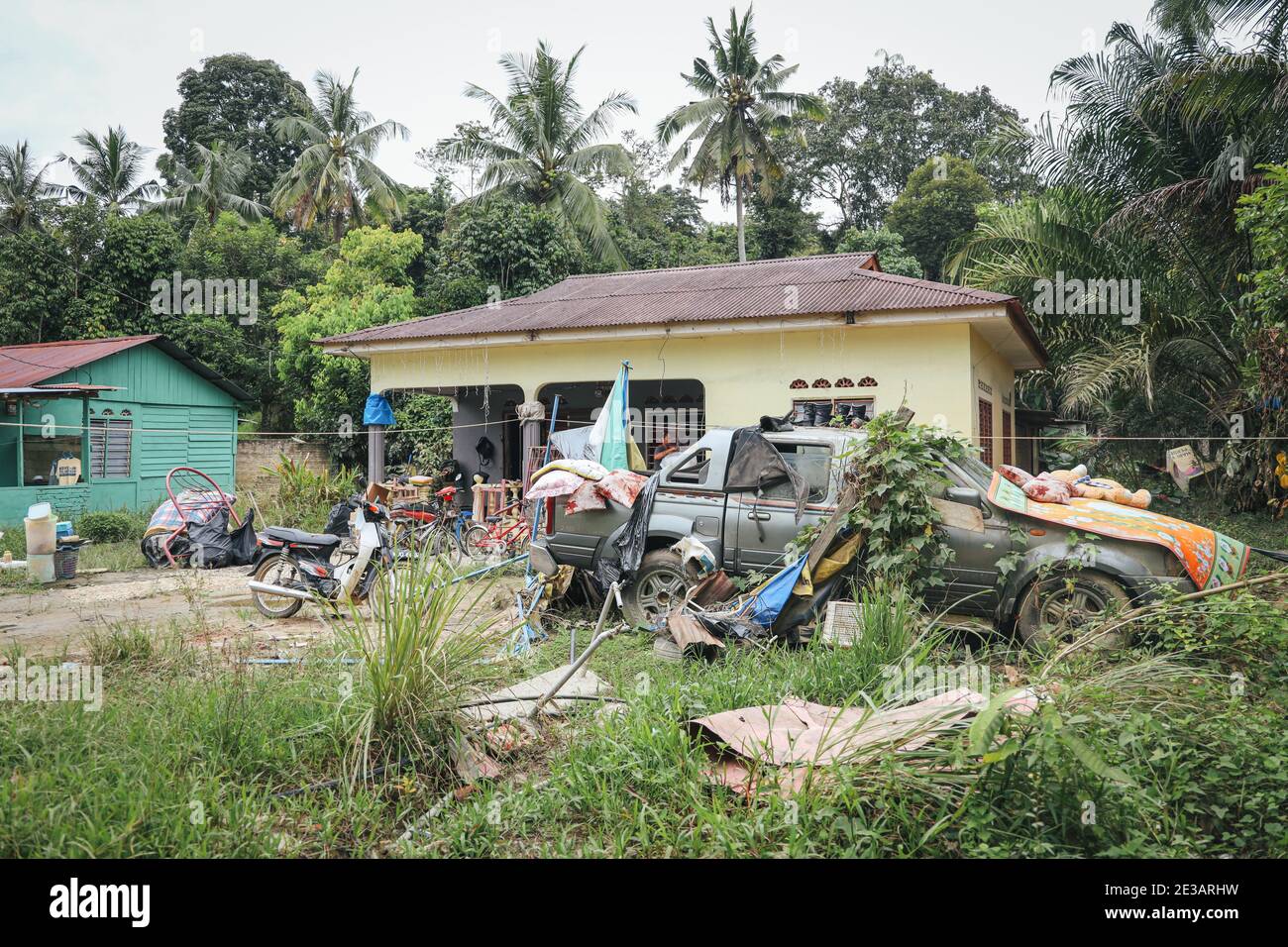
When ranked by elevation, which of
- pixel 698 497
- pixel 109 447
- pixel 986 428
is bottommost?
pixel 698 497

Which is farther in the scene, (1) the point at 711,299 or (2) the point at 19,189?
(2) the point at 19,189

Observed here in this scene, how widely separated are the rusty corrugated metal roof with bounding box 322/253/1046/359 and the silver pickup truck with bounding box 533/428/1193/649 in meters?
4.83

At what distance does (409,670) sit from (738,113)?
2848 centimetres

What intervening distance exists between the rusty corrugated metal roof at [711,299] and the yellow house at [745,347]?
4 centimetres

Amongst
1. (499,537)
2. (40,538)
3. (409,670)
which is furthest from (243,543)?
(409,670)

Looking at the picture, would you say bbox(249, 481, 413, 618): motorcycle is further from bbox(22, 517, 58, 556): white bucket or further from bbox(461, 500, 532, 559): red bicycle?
bbox(22, 517, 58, 556): white bucket

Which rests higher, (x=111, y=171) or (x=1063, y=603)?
(x=111, y=171)

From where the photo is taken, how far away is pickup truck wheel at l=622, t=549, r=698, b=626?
24.4ft

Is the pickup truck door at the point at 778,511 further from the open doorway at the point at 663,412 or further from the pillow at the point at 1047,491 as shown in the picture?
the open doorway at the point at 663,412

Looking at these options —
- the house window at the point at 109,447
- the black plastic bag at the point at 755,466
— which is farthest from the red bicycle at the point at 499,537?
the house window at the point at 109,447

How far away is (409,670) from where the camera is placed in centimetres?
412

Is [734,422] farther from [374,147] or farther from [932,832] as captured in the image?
[374,147]

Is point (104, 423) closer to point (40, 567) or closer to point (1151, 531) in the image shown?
point (40, 567)

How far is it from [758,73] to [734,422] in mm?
20411
